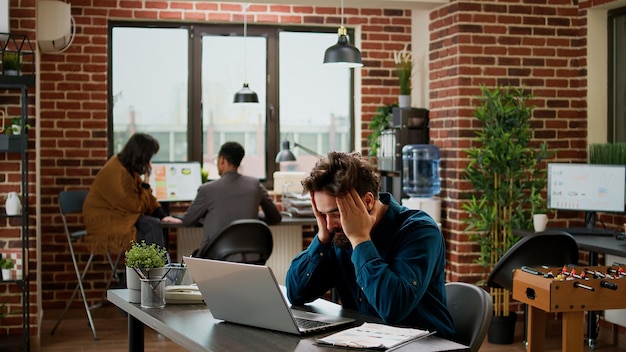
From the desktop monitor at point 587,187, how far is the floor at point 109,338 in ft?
3.07

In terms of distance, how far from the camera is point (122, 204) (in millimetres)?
6582

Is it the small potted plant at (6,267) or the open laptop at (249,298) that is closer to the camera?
the open laptop at (249,298)

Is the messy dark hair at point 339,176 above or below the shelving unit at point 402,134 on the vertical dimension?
below

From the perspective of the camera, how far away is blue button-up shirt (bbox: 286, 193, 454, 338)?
2.76m

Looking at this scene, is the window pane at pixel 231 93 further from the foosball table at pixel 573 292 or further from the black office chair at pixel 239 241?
the foosball table at pixel 573 292

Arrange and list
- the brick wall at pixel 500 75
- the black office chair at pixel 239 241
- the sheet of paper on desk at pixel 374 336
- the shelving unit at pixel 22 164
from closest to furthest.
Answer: the sheet of paper on desk at pixel 374 336
the shelving unit at pixel 22 164
the black office chair at pixel 239 241
the brick wall at pixel 500 75

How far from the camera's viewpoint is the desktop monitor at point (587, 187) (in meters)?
5.98

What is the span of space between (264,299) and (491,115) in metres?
3.99

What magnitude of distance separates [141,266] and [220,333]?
→ 1.84 feet

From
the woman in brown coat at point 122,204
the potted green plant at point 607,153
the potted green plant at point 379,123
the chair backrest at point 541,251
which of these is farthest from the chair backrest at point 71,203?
the potted green plant at point 607,153

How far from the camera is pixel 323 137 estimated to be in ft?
26.4

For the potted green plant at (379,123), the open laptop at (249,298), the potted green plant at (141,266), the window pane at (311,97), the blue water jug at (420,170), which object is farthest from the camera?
the window pane at (311,97)

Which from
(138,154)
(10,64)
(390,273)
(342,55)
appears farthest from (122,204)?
(390,273)

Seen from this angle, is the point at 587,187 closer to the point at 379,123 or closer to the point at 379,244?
the point at 379,123
